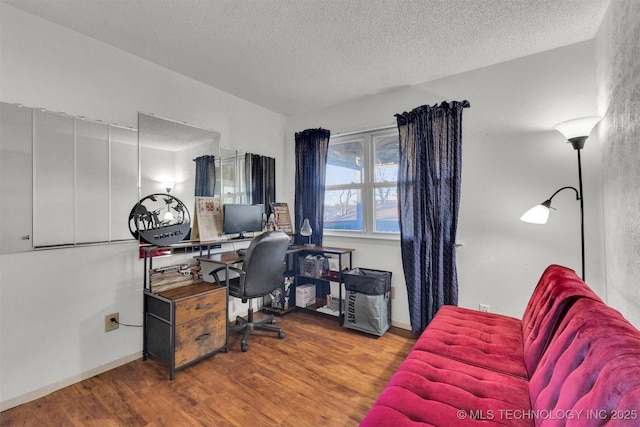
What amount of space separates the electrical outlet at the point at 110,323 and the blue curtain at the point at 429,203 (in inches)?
102

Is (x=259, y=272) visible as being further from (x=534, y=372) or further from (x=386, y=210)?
(x=534, y=372)

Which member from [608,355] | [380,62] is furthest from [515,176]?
[608,355]

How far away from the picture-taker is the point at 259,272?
2531mm

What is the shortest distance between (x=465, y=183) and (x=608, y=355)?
6.84ft

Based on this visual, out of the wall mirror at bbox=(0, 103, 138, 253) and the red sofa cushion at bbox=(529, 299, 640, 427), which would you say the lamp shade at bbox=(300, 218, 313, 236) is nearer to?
the wall mirror at bbox=(0, 103, 138, 253)

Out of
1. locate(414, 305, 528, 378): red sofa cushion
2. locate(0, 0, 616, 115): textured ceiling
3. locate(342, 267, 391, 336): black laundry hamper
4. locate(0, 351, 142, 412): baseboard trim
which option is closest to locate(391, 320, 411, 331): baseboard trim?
locate(342, 267, 391, 336): black laundry hamper

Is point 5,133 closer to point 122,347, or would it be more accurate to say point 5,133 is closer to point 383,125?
point 122,347

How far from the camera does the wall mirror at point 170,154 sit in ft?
7.75

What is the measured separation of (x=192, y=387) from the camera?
6.34 feet

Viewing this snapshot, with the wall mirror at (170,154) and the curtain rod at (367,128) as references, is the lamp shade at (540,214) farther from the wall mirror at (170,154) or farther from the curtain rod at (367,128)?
the wall mirror at (170,154)

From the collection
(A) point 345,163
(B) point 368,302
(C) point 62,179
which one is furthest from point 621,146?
(C) point 62,179

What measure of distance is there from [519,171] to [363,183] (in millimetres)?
1538

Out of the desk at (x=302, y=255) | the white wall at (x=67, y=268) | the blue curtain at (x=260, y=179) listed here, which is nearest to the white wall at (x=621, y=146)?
the desk at (x=302, y=255)

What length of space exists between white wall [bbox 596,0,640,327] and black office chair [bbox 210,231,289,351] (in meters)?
2.32
